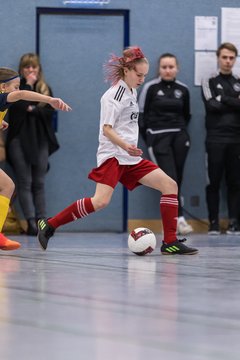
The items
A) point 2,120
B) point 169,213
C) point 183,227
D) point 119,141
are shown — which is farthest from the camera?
point 183,227

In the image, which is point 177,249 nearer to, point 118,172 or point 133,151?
point 118,172

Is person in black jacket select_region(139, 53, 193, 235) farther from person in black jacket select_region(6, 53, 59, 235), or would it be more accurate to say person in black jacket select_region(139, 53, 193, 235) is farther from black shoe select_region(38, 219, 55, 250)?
black shoe select_region(38, 219, 55, 250)

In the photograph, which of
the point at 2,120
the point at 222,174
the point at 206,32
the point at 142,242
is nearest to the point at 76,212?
the point at 142,242

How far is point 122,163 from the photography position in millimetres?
7453

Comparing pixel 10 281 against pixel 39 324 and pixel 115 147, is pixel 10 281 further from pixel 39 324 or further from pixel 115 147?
pixel 115 147

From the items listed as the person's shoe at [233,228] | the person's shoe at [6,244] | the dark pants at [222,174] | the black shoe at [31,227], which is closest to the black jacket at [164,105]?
the dark pants at [222,174]

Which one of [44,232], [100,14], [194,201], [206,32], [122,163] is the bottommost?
[194,201]

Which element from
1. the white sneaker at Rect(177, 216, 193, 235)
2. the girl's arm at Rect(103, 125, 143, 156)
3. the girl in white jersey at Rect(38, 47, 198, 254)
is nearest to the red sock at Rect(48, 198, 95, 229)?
the girl in white jersey at Rect(38, 47, 198, 254)

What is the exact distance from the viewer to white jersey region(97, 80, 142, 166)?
7.43 m

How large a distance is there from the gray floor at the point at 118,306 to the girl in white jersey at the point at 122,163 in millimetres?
268

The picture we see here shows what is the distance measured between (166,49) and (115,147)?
162 inches

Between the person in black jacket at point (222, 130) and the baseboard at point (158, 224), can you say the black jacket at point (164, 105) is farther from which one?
the baseboard at point (158, 224)

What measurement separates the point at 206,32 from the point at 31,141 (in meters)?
2.54

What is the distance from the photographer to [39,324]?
4066mm
